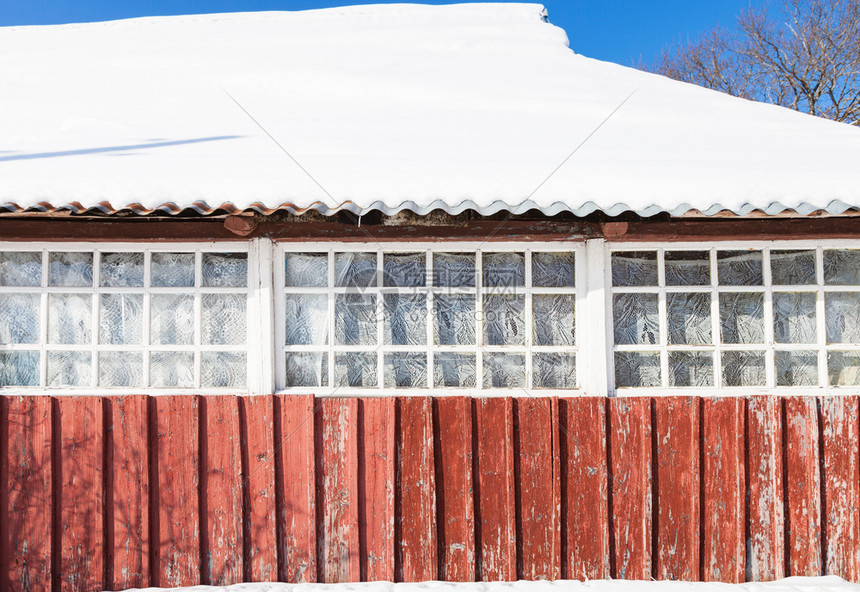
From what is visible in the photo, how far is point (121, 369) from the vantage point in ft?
11.1

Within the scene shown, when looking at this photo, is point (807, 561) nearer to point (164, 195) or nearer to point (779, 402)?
point (779, 402)

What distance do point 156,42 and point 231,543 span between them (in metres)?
5.80

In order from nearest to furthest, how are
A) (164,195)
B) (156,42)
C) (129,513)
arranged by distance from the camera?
(164,195)
(129,513)
(156,42)

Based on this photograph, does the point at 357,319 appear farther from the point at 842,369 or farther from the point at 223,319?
the point at 842,369

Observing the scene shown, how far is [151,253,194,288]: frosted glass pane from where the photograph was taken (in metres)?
3.42

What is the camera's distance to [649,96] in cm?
488

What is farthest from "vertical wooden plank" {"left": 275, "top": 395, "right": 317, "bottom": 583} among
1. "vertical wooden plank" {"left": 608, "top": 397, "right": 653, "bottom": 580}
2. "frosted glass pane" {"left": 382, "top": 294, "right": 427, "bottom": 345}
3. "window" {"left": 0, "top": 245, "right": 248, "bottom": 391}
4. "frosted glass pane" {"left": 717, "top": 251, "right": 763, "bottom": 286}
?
"frosted glass pane" {"left": 717, "top": 251, "right": 763, "bottom": 286}

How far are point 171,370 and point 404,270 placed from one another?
66.9 inches

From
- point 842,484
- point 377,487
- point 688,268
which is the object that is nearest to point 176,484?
point 377,487

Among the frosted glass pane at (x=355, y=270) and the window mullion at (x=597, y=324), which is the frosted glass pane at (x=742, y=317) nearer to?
the window mullion at (x=597, y=324)

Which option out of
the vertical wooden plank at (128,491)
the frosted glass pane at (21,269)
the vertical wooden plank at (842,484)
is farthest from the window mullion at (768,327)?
the frosted glass pane at (21,269)

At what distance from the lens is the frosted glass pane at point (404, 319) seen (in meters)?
3.43

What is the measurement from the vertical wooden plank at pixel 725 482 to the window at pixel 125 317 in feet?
10.1

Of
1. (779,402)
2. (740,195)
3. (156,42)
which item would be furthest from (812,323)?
(156,42)
